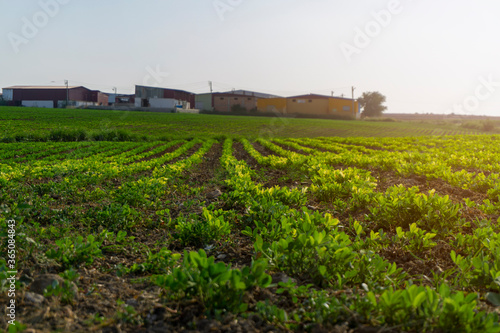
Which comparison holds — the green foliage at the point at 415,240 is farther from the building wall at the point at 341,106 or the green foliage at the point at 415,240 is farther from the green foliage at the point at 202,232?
the building wall at the point at 341,106

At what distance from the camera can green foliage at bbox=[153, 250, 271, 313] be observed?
225 centimetres

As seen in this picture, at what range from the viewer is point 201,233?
391 cm

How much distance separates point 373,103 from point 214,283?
96344 millimetres

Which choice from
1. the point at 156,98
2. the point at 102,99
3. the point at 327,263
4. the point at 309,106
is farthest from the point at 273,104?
the point at 327,263

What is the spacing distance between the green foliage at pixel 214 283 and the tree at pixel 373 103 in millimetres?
94911

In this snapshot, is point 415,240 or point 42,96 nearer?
point 415,240

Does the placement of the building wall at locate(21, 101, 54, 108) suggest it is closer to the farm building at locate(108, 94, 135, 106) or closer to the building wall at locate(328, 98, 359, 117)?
the farm building at locate(108, 94, 135, 106)

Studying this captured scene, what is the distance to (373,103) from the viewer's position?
300ft

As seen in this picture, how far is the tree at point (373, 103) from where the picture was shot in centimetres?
9150

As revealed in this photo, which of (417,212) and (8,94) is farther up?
(8,94)

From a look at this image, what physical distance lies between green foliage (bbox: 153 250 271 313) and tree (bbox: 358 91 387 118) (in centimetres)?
9491

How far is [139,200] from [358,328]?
14.3 feet

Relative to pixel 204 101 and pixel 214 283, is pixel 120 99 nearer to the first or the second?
pixel 204 101

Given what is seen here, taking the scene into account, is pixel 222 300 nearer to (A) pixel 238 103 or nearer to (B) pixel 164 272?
(B) pixel 164 272
